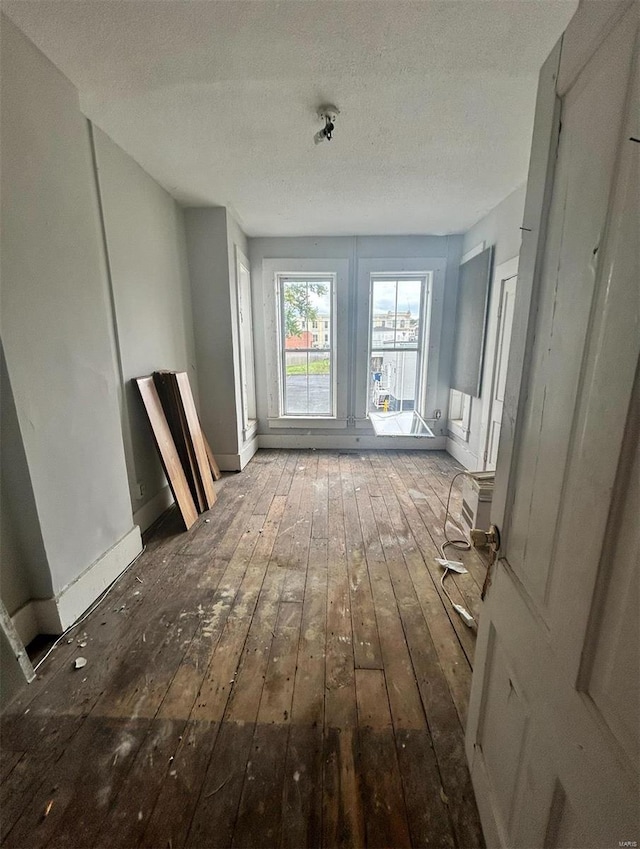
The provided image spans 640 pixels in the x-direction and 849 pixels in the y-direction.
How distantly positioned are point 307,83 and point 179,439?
2.41 meters

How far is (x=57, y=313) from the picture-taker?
1593mm

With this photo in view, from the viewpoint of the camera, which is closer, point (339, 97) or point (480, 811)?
point (480, 811)

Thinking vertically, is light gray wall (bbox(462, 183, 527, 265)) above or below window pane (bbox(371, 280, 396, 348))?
above

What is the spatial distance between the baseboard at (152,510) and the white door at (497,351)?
2978mm

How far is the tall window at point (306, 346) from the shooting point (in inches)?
167

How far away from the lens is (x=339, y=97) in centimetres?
169

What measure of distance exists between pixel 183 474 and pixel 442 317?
11.6ft

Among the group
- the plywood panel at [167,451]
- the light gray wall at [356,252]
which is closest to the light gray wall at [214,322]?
the light gray wall at [356,252]

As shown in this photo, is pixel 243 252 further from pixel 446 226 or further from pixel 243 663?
pixel 243 663

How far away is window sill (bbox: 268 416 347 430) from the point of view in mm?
4477

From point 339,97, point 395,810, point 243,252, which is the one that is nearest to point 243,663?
point 395,810

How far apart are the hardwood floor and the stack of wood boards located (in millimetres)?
484

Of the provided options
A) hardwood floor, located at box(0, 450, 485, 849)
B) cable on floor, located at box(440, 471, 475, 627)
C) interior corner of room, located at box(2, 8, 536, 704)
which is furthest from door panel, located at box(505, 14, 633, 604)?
interior corner of room, located at box(2, 8, 536, 704)

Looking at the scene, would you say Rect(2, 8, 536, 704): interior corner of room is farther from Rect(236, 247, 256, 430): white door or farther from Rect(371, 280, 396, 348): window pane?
Rect(371, 280, 396, 348): window pane
